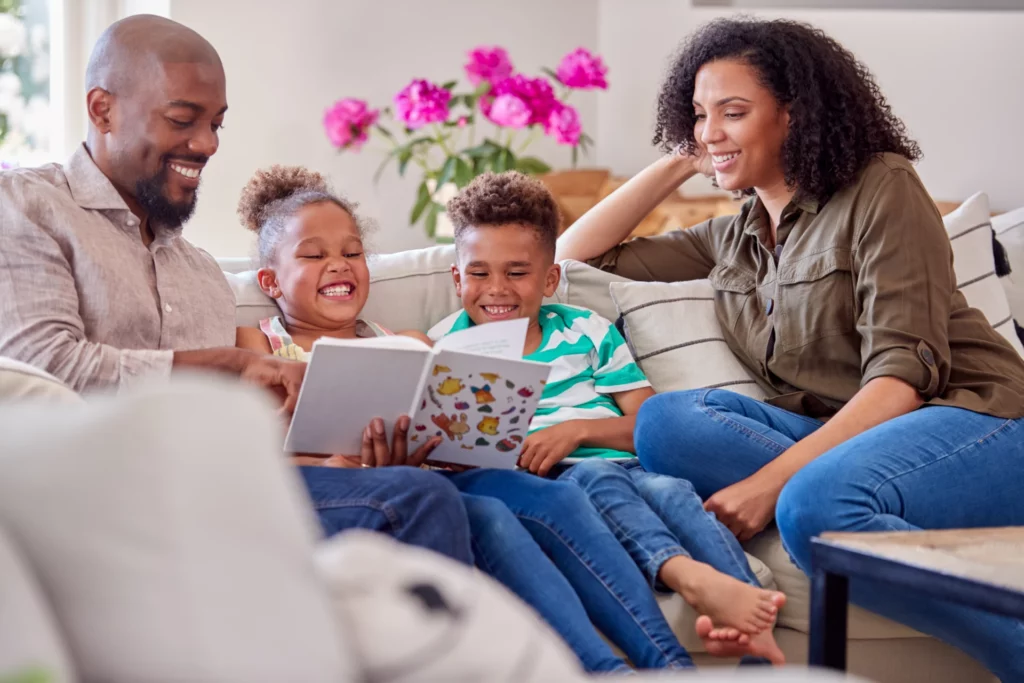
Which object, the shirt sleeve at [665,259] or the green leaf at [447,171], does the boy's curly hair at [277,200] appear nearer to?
the shirt sleeve at [665,259]

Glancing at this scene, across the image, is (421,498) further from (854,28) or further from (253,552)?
(854,28)

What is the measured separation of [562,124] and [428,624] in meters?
2.61

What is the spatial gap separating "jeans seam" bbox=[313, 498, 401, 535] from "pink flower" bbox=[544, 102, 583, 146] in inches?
75.5

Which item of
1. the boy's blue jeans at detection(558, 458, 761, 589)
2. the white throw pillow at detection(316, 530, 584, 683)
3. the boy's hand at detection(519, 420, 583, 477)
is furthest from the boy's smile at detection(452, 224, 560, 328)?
the white throw pillow at detection(316, 530, 584, 683)

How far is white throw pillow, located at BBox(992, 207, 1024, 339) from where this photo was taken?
2.59 metres

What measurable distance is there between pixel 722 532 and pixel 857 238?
0.62m

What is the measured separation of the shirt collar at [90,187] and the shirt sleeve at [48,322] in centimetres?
13

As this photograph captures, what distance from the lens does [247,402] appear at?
24.9 inches

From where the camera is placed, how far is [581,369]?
2119mm

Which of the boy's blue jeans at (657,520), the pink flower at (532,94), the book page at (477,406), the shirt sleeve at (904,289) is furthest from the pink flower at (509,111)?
the book page at (477,406)

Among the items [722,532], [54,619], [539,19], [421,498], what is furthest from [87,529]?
[539,19]

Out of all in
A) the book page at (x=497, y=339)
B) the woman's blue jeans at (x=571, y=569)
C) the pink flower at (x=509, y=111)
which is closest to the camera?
the woman's blue jeans at (x=571, y=569)

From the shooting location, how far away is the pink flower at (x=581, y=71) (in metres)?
3.28

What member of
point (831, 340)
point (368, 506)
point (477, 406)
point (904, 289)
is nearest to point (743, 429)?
point (831, 340)
